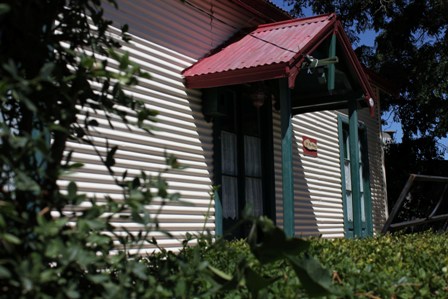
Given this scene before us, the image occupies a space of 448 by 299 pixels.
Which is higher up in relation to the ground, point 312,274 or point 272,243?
point 272,243

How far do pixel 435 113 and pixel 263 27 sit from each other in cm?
878

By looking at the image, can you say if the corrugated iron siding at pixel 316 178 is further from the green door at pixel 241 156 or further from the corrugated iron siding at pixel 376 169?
the corrugated iron siding at pixel 376 169

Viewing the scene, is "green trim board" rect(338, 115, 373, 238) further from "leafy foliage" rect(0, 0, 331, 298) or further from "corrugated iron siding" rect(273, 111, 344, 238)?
"leafy foliage" rect(0, 0, 331, 298)

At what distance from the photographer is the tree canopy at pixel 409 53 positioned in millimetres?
15273

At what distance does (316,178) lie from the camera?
1092cm

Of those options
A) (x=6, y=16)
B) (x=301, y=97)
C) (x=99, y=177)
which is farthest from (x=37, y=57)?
(x=301, y=97)

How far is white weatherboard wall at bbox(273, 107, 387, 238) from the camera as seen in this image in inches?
396

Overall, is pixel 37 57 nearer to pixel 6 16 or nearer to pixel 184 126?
pixel 6 16

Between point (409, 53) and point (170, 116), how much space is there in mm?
11359

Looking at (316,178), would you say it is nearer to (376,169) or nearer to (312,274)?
(376,169)

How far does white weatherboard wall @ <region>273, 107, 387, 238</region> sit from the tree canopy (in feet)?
14.0

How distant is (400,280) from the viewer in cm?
274

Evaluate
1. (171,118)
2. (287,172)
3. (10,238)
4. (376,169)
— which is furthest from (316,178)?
(10,238)

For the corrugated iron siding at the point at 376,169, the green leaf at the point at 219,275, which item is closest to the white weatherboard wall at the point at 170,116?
the green leaf at the point at 219,275
